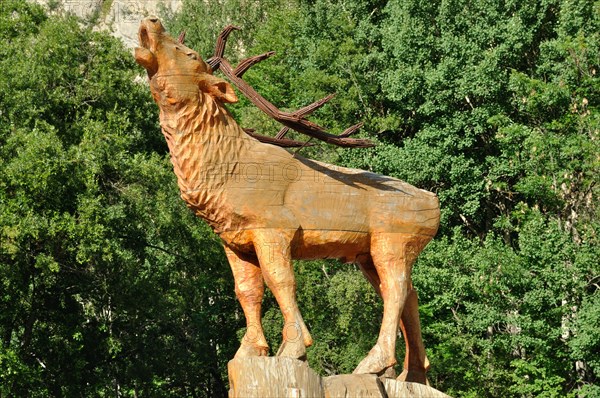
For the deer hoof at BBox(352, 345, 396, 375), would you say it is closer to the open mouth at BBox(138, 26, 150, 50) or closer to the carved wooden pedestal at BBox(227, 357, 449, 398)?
the carved wooden pedestal at BBox(227, 357, 449, 398)

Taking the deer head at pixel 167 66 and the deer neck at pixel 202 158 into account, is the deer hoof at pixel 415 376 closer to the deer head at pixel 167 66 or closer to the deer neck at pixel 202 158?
the deer neck at pixel 202 158

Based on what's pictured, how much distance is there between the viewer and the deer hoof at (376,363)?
1191 centimetres

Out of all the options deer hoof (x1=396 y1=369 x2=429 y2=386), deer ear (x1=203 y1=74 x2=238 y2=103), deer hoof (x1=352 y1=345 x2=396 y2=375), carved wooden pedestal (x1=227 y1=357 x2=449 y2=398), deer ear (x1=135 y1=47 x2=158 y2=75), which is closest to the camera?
carved wooden pedestal (x1=227 y1=357 x2=449 y2=398)

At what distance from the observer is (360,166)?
24391mm

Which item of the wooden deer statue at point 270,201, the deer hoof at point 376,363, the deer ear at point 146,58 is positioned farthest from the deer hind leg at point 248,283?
the deer ear at point 146,58

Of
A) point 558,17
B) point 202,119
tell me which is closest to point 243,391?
point 202,119

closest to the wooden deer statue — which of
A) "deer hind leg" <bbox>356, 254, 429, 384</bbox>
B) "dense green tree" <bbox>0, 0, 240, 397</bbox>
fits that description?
Answer: "deer hind leg" <bbox>356, 254, 429, 384</bbox>

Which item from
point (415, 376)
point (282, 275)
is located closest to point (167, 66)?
point (282, 275)

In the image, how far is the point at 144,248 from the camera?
81.1 ft

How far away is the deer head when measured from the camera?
11.5m

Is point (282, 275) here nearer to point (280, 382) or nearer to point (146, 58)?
point (280, 382)

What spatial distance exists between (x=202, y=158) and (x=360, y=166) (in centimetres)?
1308

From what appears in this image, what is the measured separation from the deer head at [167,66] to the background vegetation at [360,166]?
9.60 m

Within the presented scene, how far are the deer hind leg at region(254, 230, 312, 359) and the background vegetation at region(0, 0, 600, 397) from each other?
9716 mm
